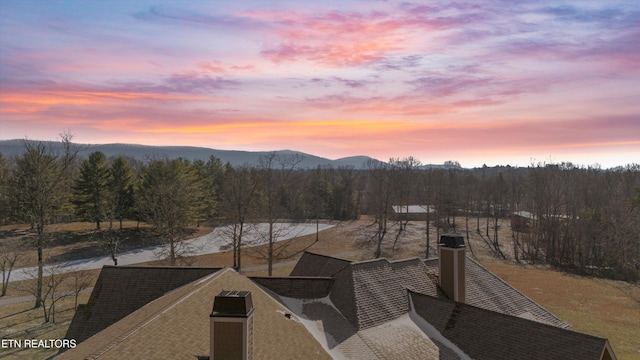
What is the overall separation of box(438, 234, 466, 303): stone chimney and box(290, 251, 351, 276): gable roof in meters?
4.19

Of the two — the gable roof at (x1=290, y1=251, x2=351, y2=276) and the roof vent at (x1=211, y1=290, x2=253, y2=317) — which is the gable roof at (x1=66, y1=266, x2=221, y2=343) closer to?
the gable roof at (x1=290, y1=251, x2=351, y2=276)

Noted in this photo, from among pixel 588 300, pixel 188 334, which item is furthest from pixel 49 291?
pixel 588 300

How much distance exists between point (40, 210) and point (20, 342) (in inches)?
481

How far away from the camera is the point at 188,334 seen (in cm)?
1033

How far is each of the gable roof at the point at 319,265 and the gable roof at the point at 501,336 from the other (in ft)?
12.6

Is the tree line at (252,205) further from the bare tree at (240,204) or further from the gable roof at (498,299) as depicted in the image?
the gable roof at (498,299)

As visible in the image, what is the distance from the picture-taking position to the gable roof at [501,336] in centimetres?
1155

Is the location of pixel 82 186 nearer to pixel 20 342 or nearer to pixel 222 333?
pixel 20 342

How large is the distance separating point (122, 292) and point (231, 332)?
1001cm

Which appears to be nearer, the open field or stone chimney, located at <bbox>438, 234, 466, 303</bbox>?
stone chimney, located at <bbox>438, 234, 466, 303</bbox>

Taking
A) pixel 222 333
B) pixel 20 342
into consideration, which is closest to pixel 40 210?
pixel 20 342

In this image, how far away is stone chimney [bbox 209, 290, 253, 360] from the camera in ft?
28.6

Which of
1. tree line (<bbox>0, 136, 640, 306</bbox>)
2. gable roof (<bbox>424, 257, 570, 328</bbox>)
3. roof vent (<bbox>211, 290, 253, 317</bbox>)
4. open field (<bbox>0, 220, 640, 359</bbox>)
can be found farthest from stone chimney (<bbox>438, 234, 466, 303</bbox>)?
tree line (<bbox>0, 136, 640, 306</bbox>)

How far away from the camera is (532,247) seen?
5503 cm
